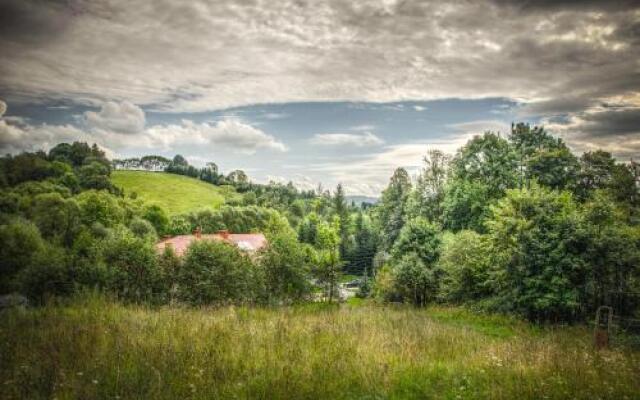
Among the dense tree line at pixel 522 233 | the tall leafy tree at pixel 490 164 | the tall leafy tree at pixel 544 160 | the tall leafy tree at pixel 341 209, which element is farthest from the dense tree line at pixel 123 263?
the tall leafy tree at pixel 341 209

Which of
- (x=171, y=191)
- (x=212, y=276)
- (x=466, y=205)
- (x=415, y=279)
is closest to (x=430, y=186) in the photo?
(x=466, y=205)

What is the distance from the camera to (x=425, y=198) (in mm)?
50250

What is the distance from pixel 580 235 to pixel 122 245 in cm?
2236

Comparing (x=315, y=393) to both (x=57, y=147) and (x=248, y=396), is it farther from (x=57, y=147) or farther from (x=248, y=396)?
(x=57, y=147)

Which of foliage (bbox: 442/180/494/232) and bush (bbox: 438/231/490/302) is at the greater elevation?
foliage (bbox: 442/180/494/232)

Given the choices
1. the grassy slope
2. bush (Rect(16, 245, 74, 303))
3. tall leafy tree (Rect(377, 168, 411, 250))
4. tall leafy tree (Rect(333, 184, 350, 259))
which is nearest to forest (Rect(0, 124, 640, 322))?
bush (Rect(16, 245, 74, 303))

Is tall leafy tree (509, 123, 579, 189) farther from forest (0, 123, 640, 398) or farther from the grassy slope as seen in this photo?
the grassy slope

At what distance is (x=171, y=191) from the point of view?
10119cm

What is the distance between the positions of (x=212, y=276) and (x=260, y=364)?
12.8 m

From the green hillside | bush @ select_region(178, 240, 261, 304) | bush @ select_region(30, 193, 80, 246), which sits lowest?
bush @ select_region(178, 240, 261, 304)

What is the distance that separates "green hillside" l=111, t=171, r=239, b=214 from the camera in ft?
306

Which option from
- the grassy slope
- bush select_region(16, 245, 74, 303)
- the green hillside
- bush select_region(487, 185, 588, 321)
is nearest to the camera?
the grassy slope

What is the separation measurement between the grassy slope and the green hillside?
82473mm

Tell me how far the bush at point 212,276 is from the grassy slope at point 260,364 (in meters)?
9.58
